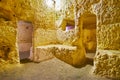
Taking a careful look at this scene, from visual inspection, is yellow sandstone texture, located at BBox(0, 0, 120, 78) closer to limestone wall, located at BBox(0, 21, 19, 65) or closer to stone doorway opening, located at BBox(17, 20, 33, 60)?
limestone wall, located at BBox(0, 21, 19, 65)

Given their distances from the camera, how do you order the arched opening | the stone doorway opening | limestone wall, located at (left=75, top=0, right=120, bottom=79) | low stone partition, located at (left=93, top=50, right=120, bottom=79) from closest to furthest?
low stone partition, located at (left=93, top=50, right=120, bottom=79), limestone wall, located at (left=75, top=0, right=120, bottom=79), the arched opening, the stone doorway opening

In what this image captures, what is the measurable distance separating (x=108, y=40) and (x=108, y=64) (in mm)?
1097

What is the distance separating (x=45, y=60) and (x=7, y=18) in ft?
9.78

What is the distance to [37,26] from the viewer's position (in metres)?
7.38

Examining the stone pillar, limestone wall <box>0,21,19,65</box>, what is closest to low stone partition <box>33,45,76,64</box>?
limestone wall <box>0,21,19,65</box>

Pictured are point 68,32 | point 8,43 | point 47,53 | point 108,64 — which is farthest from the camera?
point 68,32

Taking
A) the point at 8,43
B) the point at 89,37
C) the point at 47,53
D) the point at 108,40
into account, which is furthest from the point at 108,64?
the point at 89,37

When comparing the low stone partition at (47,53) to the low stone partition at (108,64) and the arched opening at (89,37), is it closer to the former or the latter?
the low stone partition at (108,64)

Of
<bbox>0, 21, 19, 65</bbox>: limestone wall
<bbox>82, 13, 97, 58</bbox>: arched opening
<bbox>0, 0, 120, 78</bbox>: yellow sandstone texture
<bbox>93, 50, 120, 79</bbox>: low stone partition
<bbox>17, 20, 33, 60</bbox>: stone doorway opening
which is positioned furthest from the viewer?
<bbox>17, 20, 33, 60</bbox>: stone doorway opening

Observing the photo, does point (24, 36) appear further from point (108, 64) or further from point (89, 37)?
point (108, 64)

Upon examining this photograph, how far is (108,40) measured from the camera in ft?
16.4

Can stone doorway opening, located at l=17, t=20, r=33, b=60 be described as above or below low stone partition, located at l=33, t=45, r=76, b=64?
above

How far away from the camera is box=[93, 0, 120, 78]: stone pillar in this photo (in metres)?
4.24

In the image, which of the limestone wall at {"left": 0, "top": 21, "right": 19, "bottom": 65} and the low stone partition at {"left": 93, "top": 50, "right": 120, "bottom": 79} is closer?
the low stone partition at {"left": 93, "top": 50, "right": 120, "bottom": 79}
